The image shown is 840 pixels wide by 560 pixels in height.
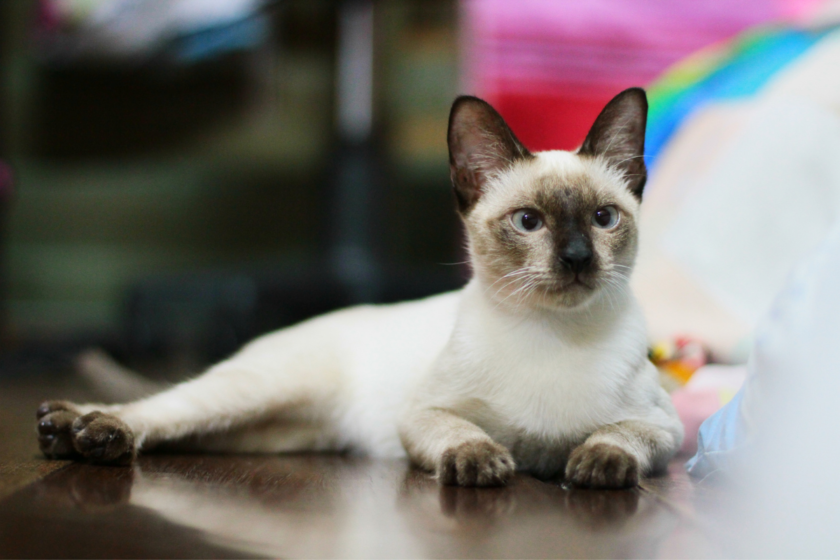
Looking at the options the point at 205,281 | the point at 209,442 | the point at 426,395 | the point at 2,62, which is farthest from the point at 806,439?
the point at 2,62

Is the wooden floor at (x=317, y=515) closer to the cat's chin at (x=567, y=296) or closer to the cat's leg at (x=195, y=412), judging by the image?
the cat's leg at (x=195, y=412)

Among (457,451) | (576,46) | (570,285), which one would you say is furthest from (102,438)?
(576,46)

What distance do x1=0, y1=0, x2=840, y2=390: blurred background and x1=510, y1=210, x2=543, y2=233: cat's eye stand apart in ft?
2.26

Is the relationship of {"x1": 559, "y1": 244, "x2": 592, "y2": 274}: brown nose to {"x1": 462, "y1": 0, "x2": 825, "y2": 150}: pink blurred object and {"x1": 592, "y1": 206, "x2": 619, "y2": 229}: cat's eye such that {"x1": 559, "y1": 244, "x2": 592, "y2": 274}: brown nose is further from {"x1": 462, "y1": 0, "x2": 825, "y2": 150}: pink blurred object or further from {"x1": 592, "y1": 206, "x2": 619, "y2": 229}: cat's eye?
{"x1": 462, "y1": 0, "x2": 825, "y2": 150}: pink blurred object

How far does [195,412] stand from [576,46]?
3.18 m

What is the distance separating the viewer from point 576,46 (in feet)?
Answer: 12.6

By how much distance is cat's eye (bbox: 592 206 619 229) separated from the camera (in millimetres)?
1203

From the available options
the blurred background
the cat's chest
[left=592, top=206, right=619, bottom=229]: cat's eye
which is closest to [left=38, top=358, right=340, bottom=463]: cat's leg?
the cat's chest

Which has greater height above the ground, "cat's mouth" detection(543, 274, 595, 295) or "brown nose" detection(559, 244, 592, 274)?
"brown nose" detection(559, 244, 592, 274)

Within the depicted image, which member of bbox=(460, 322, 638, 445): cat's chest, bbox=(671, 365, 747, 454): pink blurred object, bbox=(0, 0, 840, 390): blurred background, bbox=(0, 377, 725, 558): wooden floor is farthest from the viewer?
bbox=(0, 0, 840, 390): blurred background

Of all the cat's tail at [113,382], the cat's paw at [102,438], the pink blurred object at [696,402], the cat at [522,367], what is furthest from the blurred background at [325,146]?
the cat's paw at [102,438]

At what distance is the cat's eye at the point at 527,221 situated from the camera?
1.21 meters

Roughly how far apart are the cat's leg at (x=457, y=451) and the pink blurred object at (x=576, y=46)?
269 centimetres

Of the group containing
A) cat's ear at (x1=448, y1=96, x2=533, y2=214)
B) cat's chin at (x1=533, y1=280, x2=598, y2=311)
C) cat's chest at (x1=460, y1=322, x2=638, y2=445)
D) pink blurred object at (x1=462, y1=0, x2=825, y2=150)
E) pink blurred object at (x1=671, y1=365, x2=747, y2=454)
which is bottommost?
pink blurred object at (x1=671, y1=365, x2=747, y2=454)
